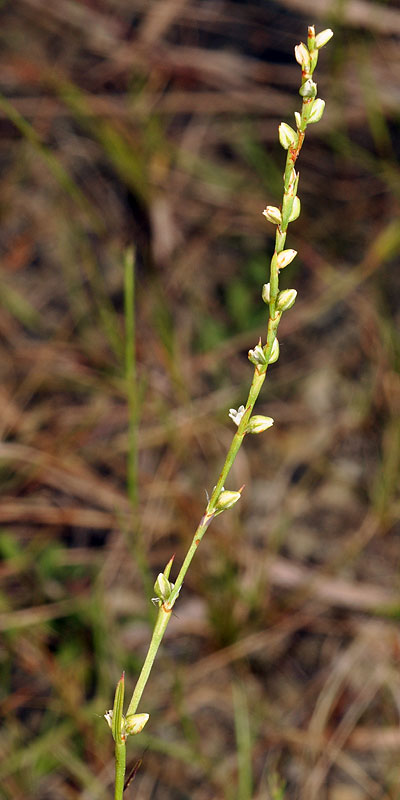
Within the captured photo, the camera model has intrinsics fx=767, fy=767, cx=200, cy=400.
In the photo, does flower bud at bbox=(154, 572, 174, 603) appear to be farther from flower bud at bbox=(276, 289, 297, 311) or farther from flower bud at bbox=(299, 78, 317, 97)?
flower bud at bbox=(299, 78, 317, 97)

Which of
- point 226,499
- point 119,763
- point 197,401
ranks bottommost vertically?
point 197,401

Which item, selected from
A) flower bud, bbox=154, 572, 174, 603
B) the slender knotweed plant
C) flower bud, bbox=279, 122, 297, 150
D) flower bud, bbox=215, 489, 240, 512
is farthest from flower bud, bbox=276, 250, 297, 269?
flower bud, bbox=154, 572, 174, 603

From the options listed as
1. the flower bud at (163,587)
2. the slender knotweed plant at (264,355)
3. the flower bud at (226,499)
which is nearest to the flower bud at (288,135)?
the slender knotweed plant at (264,355)

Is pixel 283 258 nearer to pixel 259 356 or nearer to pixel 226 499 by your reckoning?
pixel 259 356

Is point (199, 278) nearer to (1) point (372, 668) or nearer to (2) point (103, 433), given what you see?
(2) point (103, 433)

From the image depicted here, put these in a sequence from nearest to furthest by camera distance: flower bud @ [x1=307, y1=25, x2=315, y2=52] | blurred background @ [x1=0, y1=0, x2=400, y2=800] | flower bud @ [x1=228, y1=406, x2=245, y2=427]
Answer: flower bud @ [x1=307, y1=25, x2=315, y2=52] < flower bud @ [x1=228, y1=406, x2=245, y2=427] < blurred background @ [x1=0, y1=0, x2=400, y2=800]

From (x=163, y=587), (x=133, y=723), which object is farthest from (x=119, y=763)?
(x=163, y=587)

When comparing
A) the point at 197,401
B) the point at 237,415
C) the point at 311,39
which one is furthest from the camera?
the point at 197,401

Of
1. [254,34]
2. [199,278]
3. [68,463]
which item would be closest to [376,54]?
[254,34]
